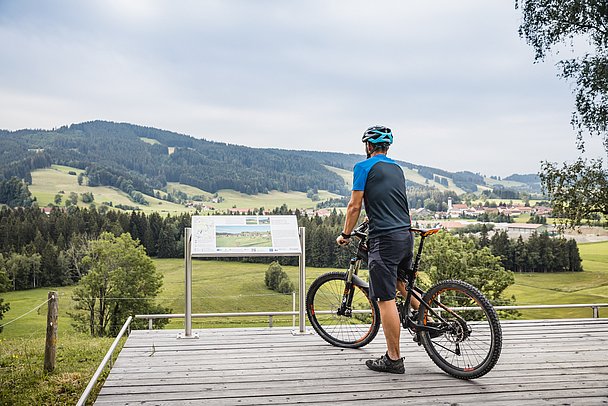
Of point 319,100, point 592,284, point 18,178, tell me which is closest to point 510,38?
point 592,284

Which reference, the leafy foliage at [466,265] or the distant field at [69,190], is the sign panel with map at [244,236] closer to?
the leafy foliage at [466,265]

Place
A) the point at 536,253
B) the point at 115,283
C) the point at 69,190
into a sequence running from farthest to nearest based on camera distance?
the point at 69,190 < the point at 115,283 < the point at 536,253

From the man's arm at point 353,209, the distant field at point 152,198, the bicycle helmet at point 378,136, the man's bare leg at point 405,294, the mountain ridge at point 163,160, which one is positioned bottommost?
the man's bare leg at point 405,294

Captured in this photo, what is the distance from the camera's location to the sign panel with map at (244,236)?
16.4 ft

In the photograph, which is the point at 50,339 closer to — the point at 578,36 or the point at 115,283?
the point at 578,36

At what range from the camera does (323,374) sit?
12.8ft

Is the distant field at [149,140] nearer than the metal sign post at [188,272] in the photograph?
No

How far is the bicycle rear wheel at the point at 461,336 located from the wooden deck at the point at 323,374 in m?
0.10

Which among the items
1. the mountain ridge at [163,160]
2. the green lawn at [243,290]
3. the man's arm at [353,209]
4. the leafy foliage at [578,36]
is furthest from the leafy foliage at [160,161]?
the man's arm at [353,209]

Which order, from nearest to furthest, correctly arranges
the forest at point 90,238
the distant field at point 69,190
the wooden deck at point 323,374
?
the wooden deck at point 323,374, the forest at point 90,238, the distant field at point 69,190

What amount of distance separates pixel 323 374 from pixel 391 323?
0.58m

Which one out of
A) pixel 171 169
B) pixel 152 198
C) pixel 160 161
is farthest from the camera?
pixel 160 161

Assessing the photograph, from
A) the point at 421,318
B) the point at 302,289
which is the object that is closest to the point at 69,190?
the point at 302,289

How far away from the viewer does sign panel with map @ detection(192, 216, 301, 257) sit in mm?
5008
